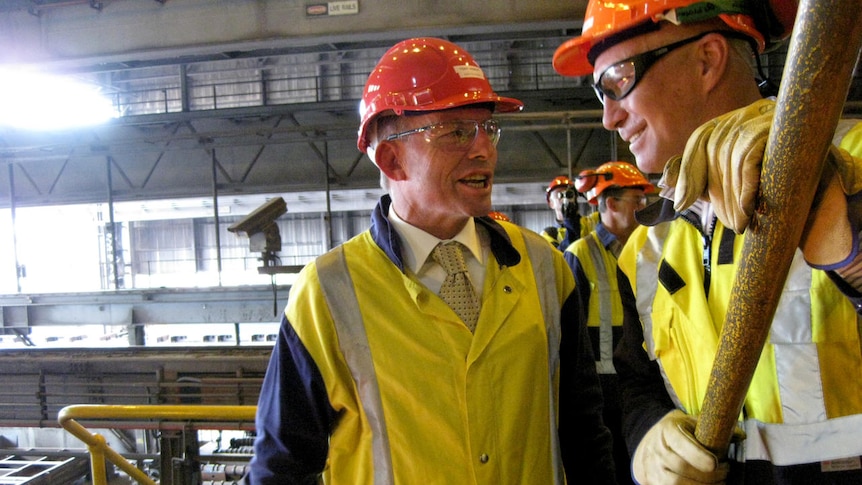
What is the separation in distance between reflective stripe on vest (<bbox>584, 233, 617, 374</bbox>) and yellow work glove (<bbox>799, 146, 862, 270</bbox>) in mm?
3452

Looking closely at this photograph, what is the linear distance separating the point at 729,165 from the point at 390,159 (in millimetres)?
1246

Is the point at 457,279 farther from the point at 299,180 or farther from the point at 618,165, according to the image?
the point at 299,180

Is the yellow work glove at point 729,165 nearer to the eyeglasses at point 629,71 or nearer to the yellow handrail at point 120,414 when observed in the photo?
the eyeglasses at point 629,71

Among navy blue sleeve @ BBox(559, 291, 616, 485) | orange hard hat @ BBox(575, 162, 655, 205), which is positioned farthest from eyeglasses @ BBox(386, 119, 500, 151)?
orange hard hat @ BBox(575, 162, 655, 205)

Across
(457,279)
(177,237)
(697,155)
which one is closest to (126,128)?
(177,237)

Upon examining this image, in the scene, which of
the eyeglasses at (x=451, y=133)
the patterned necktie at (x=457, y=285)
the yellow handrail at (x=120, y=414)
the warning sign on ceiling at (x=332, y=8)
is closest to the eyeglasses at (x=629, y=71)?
the eyeglasses at (x=451, y=133)

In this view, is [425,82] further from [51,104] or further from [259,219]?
[51,104]

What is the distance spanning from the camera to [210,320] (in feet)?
28.1

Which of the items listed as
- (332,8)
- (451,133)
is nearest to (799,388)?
(451,133)

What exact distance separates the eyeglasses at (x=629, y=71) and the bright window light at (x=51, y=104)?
35.2 ft

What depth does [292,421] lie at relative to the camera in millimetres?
1522

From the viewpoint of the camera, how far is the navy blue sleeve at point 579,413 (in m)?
1.79

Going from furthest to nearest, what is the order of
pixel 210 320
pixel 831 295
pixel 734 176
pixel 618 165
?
pixel 210 320 < pixel 618 165 < pixel 831 295 < pixel 734 176

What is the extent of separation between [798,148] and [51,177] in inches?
505
